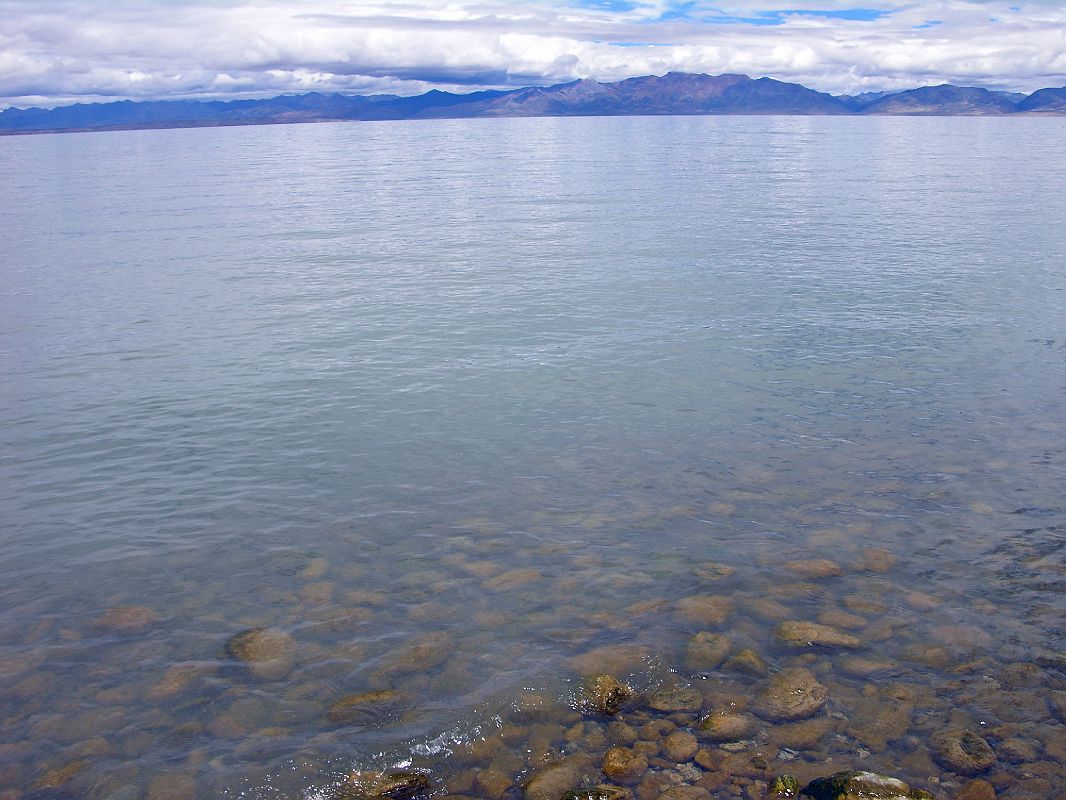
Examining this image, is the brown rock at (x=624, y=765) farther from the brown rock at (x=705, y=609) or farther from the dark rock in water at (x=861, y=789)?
the brown rock at (x=705, y=609)

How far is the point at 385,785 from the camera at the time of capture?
9.56 meters

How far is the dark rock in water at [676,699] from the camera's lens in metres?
10.8

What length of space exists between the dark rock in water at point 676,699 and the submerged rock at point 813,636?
6.66 feet

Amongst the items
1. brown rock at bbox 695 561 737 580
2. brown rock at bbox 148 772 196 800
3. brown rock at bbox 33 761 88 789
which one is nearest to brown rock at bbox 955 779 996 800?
brown rock at bbox 695 561 737 580

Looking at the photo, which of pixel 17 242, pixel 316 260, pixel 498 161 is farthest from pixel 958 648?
pixel 498 161

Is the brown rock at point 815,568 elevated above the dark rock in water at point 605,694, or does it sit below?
above

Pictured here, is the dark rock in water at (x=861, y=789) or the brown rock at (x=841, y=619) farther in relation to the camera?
the brown rock at (x=841, y=619)

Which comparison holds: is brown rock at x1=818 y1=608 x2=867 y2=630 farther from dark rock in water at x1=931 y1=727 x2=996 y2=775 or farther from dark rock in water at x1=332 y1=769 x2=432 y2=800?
dark rock in water at x1=332 y1=769 x2=432 y2=800

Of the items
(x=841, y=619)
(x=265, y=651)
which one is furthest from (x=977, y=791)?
(x=265, y=651)

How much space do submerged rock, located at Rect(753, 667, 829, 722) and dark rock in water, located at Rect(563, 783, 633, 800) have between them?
2.47 m

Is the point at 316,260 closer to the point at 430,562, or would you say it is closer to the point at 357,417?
the point at 357,417

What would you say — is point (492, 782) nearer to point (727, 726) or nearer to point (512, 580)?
point (727, 726)

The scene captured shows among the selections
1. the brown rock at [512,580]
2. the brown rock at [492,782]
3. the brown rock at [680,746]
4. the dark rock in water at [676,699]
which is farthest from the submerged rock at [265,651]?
the brown rock at [680,746]

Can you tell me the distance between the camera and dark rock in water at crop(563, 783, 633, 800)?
9.06 metres
